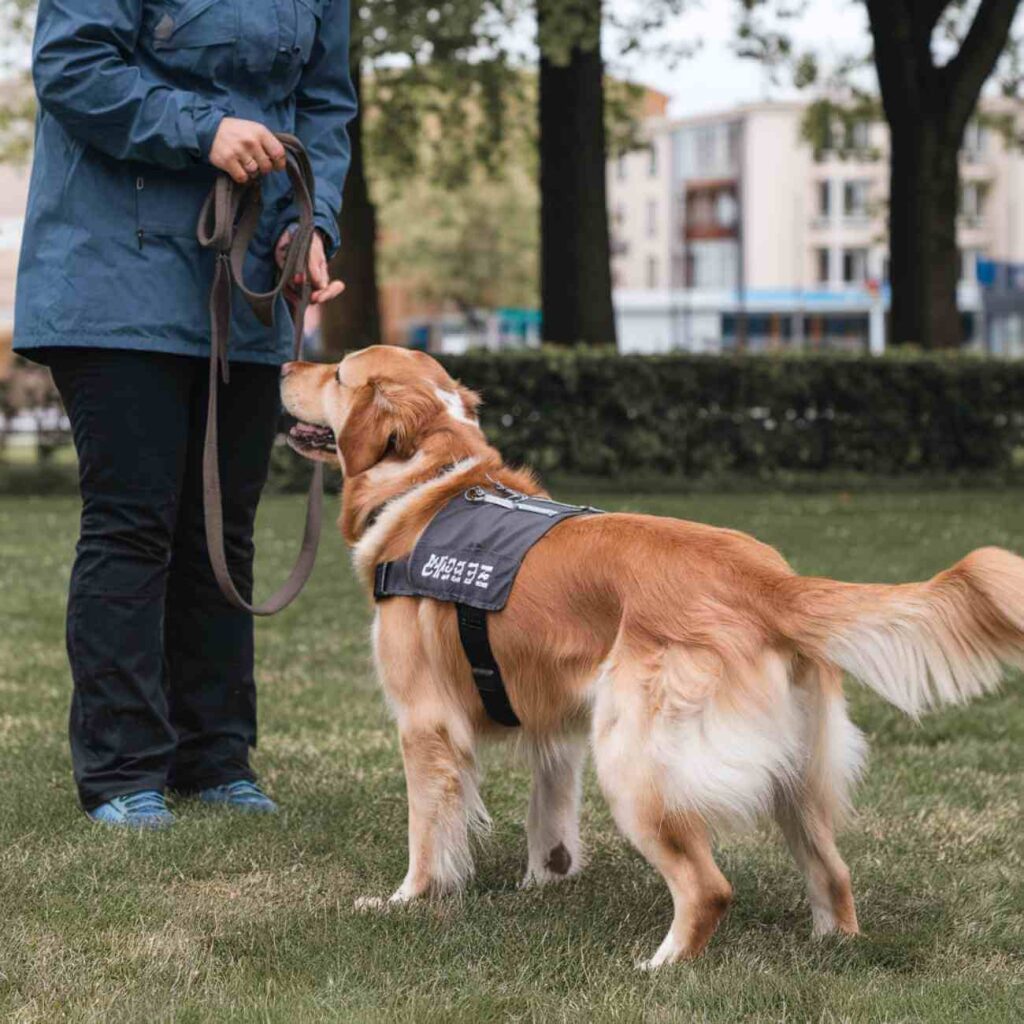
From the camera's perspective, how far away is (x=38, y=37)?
13.5 feet

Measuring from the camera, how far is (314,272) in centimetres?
451

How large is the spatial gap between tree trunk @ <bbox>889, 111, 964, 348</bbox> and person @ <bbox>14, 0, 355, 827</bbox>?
13969mm

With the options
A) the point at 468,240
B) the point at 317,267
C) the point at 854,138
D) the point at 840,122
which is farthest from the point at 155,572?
the point at 468,240

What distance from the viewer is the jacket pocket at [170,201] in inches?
165

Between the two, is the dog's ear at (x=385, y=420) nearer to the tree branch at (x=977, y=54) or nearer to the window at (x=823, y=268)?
the tree branch at (x=977, y=54)

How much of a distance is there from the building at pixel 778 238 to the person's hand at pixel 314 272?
6236 cm

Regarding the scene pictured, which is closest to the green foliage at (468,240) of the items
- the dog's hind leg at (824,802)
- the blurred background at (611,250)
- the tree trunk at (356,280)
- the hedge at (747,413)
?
the blurred background at (611,250)

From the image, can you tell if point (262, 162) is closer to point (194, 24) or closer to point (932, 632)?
point (194, 24)

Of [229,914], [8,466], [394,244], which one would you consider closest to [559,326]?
[8,466]

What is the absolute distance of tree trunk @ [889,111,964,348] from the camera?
1747 centimetres

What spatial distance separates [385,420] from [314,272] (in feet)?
2.65

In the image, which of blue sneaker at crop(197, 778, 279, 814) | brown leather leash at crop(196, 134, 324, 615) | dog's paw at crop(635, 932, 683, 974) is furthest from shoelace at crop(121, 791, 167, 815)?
dog's paw at crop(635, 932, 683, 974)

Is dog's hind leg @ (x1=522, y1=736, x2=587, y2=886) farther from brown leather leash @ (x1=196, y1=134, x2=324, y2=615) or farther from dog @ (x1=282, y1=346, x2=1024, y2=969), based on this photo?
brown leather leash @ (x1=196, y1=134, x2=324, y2=615)

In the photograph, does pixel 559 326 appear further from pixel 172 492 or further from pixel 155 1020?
pixel 155 1020
